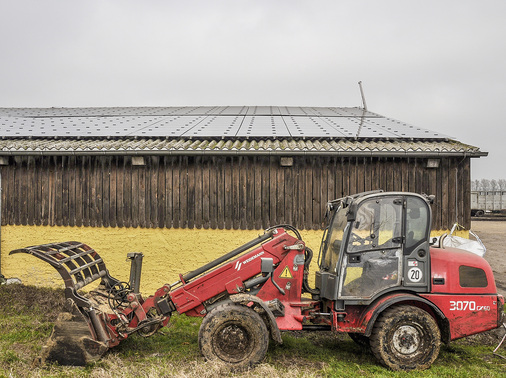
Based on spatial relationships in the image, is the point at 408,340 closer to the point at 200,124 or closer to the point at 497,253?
the point at 200,124

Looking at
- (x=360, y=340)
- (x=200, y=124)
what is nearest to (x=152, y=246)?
(x=200, y=124)

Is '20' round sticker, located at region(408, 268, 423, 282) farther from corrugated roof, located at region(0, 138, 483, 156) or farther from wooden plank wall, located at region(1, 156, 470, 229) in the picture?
corrugated roof, located at region(0, 138, 483, 156)

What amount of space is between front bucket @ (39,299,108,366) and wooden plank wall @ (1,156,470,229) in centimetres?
376

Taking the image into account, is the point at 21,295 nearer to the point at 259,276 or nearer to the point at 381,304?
the point at 259,276

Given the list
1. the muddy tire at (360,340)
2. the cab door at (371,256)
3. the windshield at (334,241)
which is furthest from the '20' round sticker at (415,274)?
the muddy tire at (360,340)

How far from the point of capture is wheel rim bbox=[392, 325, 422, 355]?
5180 millimetres

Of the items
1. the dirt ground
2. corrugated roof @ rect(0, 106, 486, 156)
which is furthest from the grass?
the dirt ground

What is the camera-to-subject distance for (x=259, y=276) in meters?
5.73

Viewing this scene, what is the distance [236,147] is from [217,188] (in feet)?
3.17

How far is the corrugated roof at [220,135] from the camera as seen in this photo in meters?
8.53

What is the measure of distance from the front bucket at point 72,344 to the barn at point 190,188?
3598 millimetres

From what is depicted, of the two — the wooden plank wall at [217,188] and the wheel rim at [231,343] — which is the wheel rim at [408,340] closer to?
the wheel rim at [231,343]

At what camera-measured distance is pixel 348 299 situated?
5238 millimetres

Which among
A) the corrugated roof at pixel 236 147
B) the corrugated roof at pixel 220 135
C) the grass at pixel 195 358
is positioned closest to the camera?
the grass at pixel 195 358
